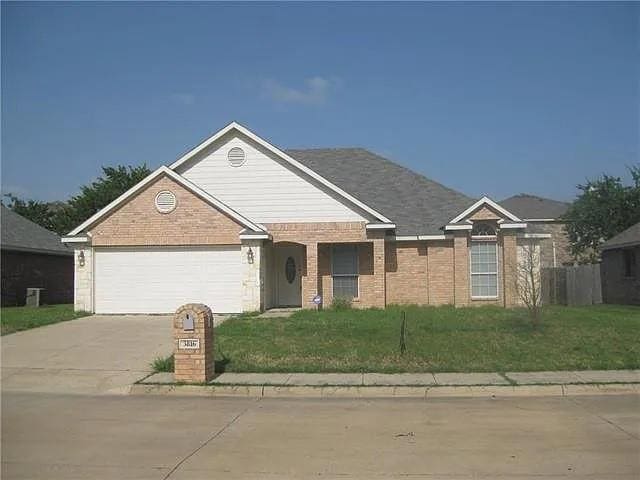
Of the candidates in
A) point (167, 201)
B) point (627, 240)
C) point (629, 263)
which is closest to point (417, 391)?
point (167, 201)

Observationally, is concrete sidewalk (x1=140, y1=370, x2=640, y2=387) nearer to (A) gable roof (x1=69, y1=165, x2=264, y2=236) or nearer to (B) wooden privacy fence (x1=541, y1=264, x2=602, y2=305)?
(A) gable roof (x1=69, y1=165, x2=264, y2=236)

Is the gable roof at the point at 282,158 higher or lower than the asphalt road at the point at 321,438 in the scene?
higher

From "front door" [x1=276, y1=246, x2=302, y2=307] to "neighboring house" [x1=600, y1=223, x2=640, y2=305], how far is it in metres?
14.4

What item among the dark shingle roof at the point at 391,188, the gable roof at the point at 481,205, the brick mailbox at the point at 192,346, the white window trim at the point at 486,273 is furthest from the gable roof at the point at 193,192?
the brick mailbox at the point at 192,346

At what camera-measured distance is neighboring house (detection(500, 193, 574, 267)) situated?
42.2 m

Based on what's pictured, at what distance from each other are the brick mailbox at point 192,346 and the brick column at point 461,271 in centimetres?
1298

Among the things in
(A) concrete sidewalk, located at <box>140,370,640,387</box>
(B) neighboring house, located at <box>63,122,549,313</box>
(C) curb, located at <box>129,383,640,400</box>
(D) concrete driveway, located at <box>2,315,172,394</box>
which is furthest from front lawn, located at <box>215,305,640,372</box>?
(B) neighboring house, located at <box>63,122,549,313</box>

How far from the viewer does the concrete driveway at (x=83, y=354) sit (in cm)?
1250

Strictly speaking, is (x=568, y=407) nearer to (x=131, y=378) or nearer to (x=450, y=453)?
(x=450, y=453)

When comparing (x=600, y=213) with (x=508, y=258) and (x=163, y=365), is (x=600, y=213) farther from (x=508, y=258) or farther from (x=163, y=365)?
(x=163, y=365)

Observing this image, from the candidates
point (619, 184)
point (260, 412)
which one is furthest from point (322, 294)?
point (619, 184)

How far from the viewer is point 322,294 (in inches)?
925

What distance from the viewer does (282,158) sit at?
23.2m

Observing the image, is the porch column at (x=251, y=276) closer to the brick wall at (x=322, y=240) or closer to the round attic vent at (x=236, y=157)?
the brick wall at (x=322, y=240)
